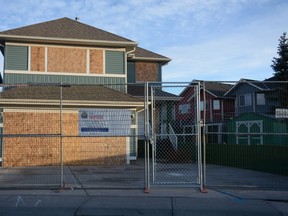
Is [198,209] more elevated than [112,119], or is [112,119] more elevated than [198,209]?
[112,119]

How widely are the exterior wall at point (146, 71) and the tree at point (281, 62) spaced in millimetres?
13338

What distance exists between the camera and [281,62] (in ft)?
117

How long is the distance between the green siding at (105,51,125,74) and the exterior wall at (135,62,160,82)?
220 inches

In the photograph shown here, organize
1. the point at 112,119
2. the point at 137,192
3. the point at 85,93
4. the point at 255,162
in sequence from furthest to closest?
1. the point at 85,93
2. the point at 255,162
3. the point at 112,119
4. the point at 137,192

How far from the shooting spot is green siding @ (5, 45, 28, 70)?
20547mm

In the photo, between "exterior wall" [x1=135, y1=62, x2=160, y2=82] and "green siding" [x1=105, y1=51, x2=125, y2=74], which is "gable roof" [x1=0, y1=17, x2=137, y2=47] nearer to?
"green siding" [x1=105, y1=51, x2=125, y2=74]

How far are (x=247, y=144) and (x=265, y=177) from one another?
9.07 feet

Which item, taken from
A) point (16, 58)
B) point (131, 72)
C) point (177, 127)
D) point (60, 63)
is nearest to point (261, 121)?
point (177, 127)

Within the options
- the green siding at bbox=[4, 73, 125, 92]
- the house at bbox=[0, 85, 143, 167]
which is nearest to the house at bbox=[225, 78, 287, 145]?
the house at bbox=[0, 85, 143, 167]

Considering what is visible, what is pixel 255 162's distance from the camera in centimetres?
1666

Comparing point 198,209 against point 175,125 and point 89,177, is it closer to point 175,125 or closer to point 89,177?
point 175,125

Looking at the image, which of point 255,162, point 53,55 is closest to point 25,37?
point 53,55

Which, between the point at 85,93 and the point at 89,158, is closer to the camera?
the point at 89,158

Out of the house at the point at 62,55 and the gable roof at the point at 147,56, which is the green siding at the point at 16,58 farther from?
the gable roof at the point at 147,56
